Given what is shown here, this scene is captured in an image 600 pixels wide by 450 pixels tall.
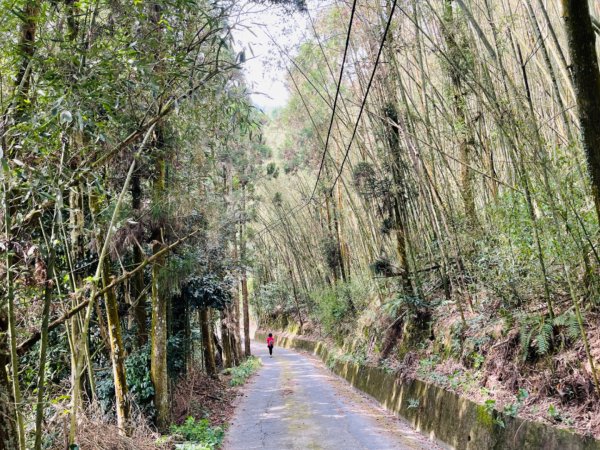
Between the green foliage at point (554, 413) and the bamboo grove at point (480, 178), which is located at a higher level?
the bamboo grove at point (480, 178)

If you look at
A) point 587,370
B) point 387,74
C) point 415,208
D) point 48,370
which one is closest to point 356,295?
point 415,208

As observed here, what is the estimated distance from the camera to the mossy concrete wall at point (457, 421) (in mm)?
2981

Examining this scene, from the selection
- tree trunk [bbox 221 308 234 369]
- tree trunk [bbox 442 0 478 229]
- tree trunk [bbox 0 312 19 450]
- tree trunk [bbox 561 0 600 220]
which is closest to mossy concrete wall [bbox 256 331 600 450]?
tree trunk [bbox 561 0 600 220]

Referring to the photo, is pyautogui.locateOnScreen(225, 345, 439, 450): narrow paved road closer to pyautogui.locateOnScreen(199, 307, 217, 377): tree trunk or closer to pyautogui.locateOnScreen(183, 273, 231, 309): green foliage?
pyautogui.locateOnScreen(199, 307, 217, 377): tree trunk

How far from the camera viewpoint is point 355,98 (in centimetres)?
798

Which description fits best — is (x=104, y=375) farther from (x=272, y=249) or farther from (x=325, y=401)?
(x=272, y=249)

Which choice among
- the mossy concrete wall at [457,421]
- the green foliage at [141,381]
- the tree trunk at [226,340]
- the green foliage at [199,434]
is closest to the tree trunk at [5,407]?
the green foliage at [199,434]

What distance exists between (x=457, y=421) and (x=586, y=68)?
351 cm

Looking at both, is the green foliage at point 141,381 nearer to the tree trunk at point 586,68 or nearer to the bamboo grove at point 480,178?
the bamboo grove at point 480,178

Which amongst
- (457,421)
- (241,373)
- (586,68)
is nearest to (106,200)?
(586,68)

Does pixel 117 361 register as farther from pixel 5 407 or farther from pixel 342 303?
pixel 342 303

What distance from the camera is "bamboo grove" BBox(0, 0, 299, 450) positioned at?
7.00ft

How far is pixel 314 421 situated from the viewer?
587 cm

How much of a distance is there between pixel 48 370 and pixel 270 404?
3.51 metres
